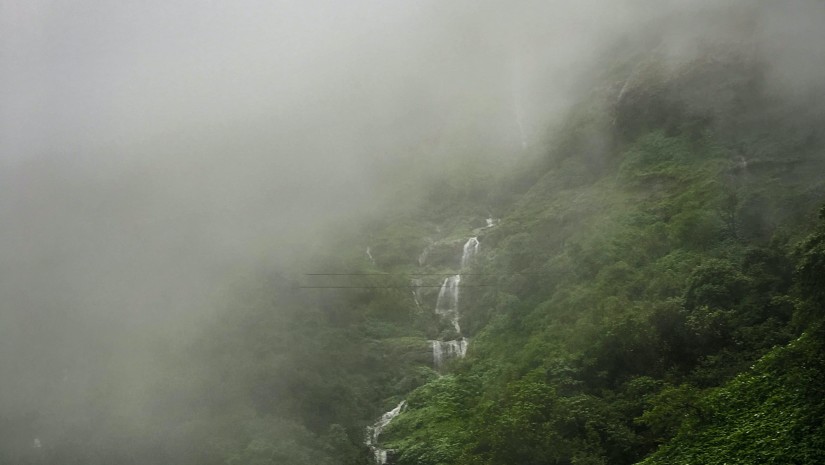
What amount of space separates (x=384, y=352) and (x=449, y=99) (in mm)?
45293

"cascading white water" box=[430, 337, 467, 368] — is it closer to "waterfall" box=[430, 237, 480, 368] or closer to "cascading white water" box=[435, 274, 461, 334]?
"waterfall" box=[430, 237, 480, 368]

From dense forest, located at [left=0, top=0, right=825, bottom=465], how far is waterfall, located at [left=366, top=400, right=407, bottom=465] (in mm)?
97

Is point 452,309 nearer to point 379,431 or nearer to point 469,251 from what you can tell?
point 469,251

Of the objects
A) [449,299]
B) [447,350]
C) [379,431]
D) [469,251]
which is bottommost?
[379,431]

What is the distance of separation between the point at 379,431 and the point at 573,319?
11409 millimetres

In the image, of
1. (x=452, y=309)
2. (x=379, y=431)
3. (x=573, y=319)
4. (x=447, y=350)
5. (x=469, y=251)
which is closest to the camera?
(x=573, y=319)

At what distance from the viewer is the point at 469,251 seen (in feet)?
153

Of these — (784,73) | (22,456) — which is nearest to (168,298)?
(22,456)

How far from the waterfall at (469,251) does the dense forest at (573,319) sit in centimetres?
50

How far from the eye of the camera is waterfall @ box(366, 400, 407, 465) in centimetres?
3125

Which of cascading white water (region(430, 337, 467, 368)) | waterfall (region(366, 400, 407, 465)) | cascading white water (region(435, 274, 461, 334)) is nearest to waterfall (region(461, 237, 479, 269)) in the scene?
cascading white water (region(435, 274, 461, 334))

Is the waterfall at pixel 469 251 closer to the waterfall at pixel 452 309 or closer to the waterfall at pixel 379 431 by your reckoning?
the waterfall at pixel 452 309

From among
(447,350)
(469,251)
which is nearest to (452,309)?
(447,350)

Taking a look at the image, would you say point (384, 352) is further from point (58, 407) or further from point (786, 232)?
point (786, 232)
